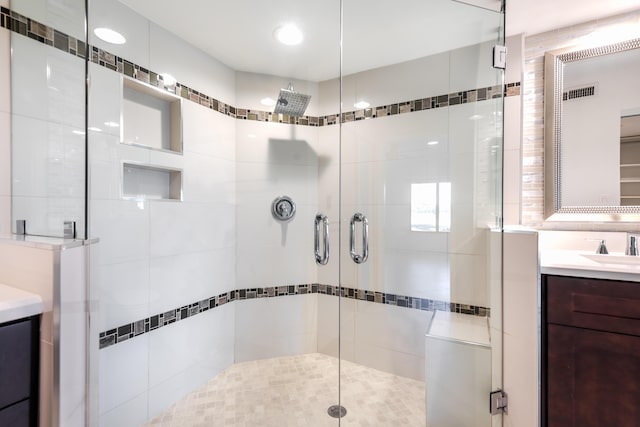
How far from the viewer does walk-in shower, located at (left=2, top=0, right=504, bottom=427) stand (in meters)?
1.24

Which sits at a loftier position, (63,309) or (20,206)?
(20,206)

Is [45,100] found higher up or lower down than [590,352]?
higher up

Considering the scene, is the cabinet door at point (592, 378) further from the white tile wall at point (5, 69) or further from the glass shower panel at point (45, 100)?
the white tile wall at point (5, 69)

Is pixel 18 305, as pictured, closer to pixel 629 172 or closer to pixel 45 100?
pixel 45 100

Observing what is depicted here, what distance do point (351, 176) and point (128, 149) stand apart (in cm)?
121

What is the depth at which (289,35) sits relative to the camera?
1.67 meters

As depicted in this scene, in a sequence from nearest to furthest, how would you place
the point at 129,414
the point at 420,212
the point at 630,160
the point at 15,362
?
1. the point at 15,362
2. the point at 129,414
3. the point at 630,160
4. the point at 420,212

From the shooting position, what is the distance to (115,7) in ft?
A: 4.34

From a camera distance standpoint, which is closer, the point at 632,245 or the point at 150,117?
the point at 632,245

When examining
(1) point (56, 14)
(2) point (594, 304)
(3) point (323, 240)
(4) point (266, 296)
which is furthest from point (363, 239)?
(1) point (56, 14)

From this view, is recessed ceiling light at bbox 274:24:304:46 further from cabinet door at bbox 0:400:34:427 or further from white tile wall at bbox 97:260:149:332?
cabinet door at bbox 0:400:34:427

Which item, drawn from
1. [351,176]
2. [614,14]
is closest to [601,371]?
[351,176]

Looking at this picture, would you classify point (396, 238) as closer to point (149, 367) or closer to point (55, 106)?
point (149, 367)

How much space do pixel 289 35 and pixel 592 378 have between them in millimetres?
2188
